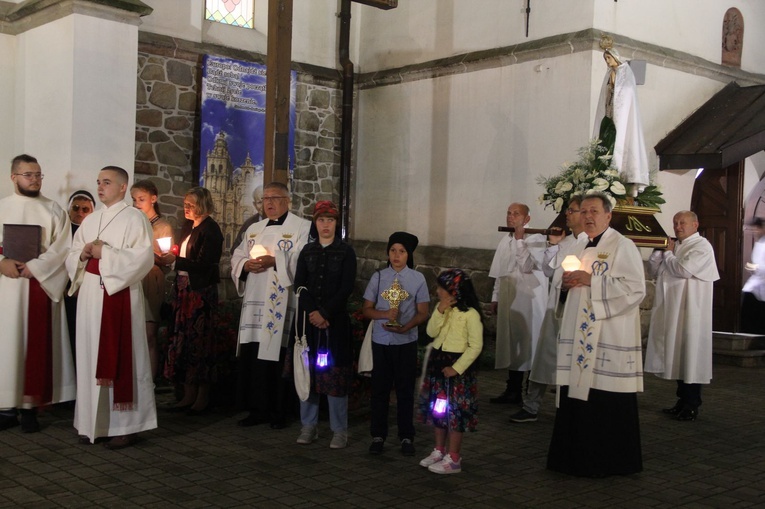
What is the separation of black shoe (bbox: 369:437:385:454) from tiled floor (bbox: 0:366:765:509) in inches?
2.0

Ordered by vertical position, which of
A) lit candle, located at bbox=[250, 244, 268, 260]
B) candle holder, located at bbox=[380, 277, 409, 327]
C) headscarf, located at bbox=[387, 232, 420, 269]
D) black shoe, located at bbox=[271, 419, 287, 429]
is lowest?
black shoe, located at bbox=[271, 419, 287, 429]

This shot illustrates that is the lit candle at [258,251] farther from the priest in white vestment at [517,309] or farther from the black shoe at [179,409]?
the priest in white vestment at [517,309]

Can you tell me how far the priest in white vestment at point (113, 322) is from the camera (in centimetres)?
651

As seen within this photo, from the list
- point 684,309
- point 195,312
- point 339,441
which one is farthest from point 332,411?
point 684,309

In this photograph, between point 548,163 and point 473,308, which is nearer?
point 473,308

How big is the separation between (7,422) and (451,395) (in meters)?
3.62

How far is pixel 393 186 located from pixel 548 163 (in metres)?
3.31

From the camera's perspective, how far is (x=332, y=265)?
267 inches

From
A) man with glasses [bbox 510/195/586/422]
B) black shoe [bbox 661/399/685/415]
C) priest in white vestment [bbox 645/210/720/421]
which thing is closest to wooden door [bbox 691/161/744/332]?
priest in white vestment [bbox 645/210/720/421]

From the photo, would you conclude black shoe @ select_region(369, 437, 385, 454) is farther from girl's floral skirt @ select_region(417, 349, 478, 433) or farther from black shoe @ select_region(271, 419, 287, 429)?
black shoe @ select_region(271, 419, 287, 429)

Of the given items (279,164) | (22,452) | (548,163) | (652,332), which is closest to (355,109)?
(548,163)

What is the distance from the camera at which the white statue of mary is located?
28.9 ft

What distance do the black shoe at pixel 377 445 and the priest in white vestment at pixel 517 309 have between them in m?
2.44

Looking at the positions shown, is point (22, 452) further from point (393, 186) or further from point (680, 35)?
point (680, 35)
